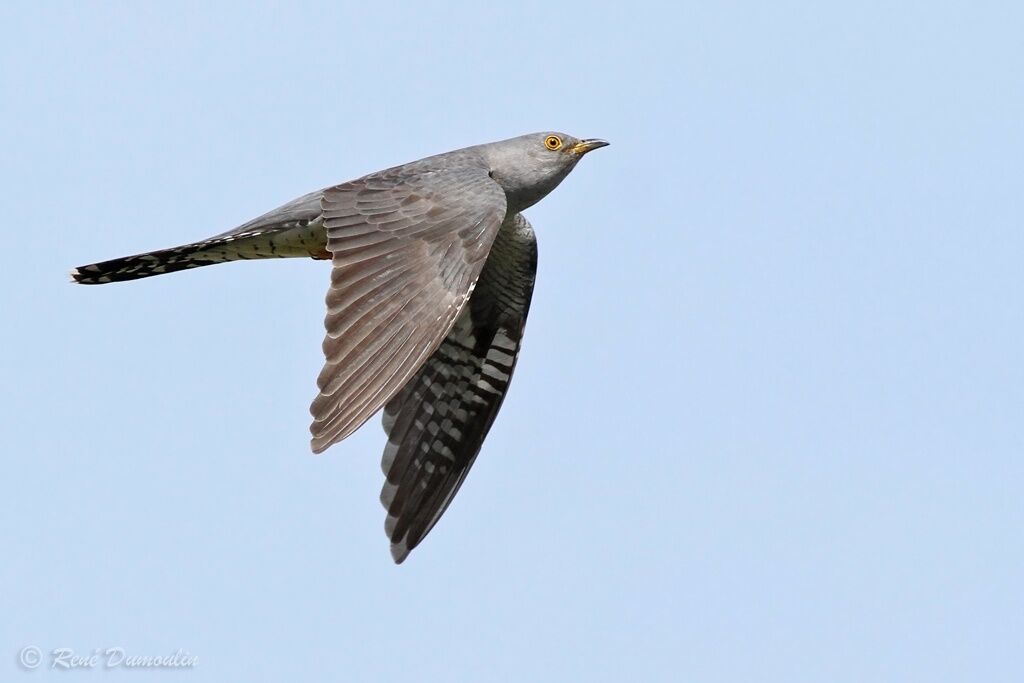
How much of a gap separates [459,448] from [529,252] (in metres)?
1.44

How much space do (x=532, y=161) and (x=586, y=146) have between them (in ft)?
1.34

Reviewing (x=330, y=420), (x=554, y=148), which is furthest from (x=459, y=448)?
(x=330, y=420)

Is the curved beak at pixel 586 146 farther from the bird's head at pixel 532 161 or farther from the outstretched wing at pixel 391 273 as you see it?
the outstretched wing at pixel 391 273

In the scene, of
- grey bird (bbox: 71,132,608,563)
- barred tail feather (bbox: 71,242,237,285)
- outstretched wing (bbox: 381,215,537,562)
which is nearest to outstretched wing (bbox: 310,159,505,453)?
grey bird (bbox: 71,132,608,563)

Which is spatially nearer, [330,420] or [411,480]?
[330,420]

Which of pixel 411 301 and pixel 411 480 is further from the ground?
pixel 411 301

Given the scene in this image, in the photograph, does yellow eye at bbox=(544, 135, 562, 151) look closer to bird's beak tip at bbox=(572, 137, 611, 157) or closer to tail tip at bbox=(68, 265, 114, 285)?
bird's beak tip at bbox=(572, 137, 611, 157)

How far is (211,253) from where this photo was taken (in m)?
9.76

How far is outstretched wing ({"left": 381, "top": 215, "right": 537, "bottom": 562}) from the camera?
10.2 metres

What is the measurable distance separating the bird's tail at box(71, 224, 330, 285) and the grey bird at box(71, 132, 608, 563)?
1 cm

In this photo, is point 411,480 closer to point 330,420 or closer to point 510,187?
point 510,187

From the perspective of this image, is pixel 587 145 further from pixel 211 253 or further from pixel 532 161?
pixel 211 253

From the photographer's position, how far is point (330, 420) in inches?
294

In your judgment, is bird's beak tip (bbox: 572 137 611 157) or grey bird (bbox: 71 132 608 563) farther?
bird's beak tip (bbox: 572 137 611 157)
